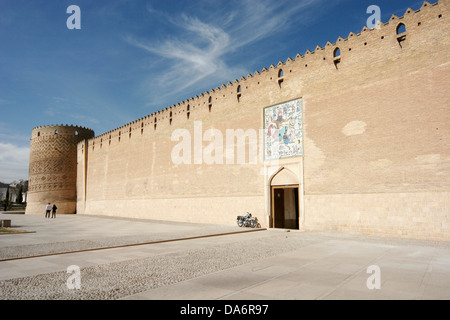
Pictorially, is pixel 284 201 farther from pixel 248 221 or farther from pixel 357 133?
pixel 357 133

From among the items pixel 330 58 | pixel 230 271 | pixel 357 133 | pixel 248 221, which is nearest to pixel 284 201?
pixel 248 221

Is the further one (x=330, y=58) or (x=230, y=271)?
(x=330, y=58)

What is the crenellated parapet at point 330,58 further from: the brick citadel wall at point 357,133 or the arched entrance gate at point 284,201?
the arched entrance gate at point 284,201

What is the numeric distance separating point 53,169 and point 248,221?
74.0ft

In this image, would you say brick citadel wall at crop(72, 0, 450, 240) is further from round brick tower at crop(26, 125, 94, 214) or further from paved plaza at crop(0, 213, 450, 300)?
round brick tower at crop(26, 125, 94, 214)

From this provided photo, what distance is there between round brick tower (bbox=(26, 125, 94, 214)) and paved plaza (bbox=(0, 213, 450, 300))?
2294 centimetres

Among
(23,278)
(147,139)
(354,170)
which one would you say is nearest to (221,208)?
(354,170)

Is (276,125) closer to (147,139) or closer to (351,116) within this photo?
(351,116)

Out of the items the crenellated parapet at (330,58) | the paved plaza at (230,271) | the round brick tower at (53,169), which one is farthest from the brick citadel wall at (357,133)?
the round brick tower at (53,169)

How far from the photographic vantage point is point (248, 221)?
44.0 feet

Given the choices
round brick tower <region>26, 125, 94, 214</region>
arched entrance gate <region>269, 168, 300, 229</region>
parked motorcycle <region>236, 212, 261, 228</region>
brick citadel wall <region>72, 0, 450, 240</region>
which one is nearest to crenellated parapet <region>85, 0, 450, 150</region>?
brick citadel wall <region>72, 0, 450, 240</region>

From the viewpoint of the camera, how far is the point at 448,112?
8.80 m

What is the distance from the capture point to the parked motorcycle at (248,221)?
43.8 feet
